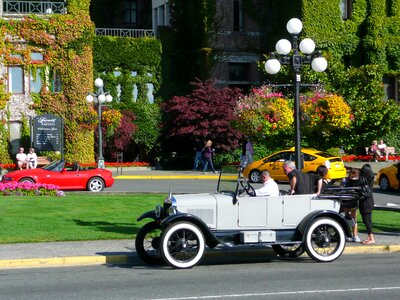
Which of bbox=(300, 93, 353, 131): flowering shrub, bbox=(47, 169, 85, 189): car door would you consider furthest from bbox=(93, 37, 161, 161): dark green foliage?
bbox=(47, 169, 85, 189): car door

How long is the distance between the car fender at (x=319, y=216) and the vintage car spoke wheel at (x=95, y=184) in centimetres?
1640

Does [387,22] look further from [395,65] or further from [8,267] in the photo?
[8,267]

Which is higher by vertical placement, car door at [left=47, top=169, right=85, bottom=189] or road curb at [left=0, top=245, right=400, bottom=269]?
car door at [left=47, top=169, right=85, bottom=189]

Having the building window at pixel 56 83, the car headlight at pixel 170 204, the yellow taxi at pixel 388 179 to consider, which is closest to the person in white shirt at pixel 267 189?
the car headlight at pixel 170 204

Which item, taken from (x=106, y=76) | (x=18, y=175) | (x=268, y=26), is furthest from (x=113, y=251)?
(x=268, y=26)

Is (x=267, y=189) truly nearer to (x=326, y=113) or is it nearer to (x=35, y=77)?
(x=326, y=113)

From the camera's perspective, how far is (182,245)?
45.0 feet

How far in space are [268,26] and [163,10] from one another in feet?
23.3

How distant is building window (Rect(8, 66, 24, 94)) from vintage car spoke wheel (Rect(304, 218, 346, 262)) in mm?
33427

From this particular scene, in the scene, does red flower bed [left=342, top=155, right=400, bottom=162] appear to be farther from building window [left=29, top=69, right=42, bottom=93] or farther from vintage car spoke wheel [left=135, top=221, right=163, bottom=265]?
vintage car spoke wheel [left=135, top=221, right=163, bottom=265]

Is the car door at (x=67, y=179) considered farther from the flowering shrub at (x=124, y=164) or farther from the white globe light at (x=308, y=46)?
the flowering shrub at (x=124, y=164)

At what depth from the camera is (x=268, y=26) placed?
50500 mm

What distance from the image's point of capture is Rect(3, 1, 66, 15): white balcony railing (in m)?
45.4

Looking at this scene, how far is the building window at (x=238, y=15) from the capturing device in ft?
165
